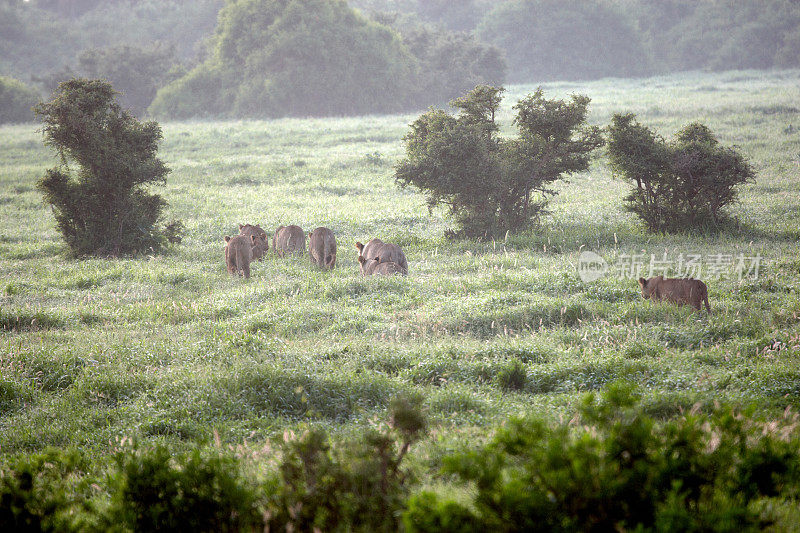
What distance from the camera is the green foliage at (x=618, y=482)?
2.78 meters

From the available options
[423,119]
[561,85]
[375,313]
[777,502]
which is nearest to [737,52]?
[561,85]

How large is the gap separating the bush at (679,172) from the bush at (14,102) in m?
39.8

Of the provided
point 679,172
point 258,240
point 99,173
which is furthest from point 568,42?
point 99,173

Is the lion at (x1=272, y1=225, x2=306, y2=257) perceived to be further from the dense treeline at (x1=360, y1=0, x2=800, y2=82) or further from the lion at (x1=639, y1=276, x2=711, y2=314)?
the dense treeline at (x1=360, y1=0, x2=800, y2=82)

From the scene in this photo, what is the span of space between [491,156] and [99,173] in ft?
26.5

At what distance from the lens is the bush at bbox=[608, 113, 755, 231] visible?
12297 millimetres

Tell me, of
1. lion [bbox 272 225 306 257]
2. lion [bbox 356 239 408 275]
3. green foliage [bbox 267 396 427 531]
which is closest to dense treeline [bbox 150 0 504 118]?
lion [bbox 272 225 306 257]

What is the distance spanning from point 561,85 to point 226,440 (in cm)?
4667

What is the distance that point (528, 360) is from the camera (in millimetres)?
6797

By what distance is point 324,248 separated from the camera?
11875 millimetres

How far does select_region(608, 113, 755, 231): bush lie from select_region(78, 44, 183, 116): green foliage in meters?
41.1

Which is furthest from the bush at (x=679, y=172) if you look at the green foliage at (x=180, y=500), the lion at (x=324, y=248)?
the green foliage at (x=180, y=500)

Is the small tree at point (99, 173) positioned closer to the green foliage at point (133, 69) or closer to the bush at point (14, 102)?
the bush at point (14, 102)

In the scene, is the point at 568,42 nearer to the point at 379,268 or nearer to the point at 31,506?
the point at 379,268
